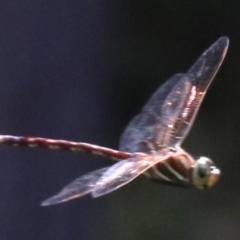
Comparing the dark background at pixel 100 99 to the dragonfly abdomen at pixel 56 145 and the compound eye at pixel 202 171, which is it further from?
the compound eye at pixel 202 171

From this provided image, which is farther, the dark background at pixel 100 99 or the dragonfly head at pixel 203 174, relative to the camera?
the dark background at pixel 100 99

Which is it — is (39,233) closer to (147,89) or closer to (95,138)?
(95,138)

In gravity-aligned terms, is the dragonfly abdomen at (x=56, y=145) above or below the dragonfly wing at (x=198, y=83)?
below

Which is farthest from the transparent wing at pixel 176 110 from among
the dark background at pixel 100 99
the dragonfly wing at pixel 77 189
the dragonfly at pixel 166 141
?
the dark background at pixel 100 99

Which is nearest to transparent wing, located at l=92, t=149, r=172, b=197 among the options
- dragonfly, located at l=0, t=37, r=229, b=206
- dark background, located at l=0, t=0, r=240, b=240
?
dragonfly, located at l=0, t=37, r=229, b=206

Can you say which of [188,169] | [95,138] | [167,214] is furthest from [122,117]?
[188,169]

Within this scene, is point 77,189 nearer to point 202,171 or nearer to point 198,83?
point 202,171
